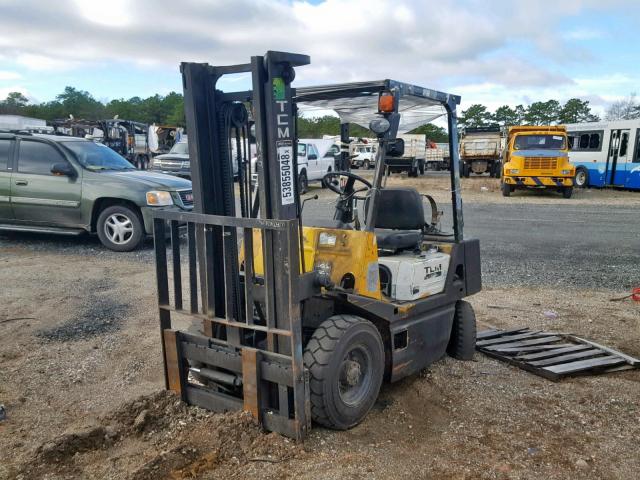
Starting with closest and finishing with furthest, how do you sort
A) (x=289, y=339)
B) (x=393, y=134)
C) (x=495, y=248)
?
(x=289, y=339) < (x=393, y=134) < (x=495, y=248)

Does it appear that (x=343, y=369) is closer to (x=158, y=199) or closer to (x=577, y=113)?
(x=158, y=199)

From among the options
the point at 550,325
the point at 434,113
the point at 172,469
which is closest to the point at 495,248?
the point at 550,325

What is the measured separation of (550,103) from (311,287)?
192 feet

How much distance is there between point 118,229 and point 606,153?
2033cm

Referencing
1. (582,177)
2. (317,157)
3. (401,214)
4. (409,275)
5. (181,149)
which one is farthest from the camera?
(582,177)

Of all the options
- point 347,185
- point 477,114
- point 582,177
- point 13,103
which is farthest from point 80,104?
point 347,185

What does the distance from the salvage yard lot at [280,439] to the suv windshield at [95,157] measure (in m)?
2.41

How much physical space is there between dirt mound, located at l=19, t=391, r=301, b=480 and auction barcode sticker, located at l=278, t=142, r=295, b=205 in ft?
4.51

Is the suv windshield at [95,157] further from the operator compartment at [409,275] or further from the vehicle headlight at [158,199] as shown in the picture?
the operator compartment at [409,275]

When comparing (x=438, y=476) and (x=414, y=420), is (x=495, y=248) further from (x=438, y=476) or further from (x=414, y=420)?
(x=438, y=476)

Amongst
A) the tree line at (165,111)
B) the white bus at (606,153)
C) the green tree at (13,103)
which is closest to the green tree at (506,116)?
the tree line at (165,111)

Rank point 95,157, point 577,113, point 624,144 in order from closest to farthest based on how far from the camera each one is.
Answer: point 95,157, point 624,144, point 577,113

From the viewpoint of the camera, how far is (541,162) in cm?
1958

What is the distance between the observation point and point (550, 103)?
55.3 meters
